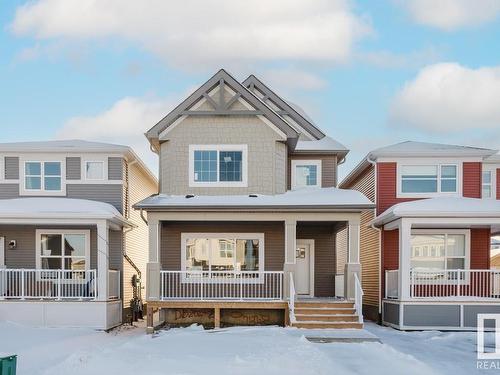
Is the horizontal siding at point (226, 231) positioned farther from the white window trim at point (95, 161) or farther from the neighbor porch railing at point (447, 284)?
the neighbor porch railing at point (447, 284)

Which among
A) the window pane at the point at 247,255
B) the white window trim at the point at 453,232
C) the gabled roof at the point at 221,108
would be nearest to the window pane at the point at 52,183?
the gabled roof at the point at 221,108

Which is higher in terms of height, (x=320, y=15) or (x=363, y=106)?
(x=320, y=15)

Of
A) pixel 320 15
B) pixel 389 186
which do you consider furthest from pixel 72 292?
pixel 320 15

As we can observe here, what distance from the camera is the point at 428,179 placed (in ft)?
61.9

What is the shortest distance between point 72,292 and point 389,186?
1141 centimetres

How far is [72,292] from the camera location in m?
17.8

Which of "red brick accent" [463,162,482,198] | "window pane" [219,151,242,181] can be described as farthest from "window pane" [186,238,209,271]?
"red brick accent" [463,162,482,198]

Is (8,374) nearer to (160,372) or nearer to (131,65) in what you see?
(160,372)

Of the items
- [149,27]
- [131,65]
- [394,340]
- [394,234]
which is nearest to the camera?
[394,340]

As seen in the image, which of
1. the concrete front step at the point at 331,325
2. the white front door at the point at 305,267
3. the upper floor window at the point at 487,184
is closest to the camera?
the concrete front step at the point at 331,325

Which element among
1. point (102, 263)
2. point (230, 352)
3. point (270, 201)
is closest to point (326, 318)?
point (270, 201)

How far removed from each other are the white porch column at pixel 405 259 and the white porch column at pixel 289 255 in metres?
3.35

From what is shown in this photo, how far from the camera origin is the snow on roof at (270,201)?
16156 millimetres

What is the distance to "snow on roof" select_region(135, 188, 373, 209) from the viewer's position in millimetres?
16156
